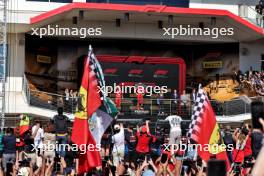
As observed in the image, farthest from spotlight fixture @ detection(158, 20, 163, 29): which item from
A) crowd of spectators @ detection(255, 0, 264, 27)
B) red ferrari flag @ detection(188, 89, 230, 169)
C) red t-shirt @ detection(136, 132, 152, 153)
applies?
red ferrari flag @ detection(188, 89, 230, 169)

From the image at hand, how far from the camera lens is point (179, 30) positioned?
3122 cm

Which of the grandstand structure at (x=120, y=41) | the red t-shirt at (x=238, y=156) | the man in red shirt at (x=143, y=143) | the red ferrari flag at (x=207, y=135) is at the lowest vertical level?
the red t-shirt at (x=238, y=156)

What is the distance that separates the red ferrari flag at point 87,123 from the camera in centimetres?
1295

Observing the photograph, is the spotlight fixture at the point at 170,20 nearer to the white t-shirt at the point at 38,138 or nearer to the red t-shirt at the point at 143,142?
the white t-shirt at the point at 38,138

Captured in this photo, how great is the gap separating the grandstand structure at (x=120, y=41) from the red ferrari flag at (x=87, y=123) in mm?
12582

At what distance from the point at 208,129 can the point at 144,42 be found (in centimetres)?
1775

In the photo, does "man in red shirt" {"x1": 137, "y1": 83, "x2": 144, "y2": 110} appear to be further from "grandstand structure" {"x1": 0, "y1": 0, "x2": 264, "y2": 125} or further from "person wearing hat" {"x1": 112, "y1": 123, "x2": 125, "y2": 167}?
"person wearing hat" {"x1": 112, "y1": 123, "x2": 125, "y2": 167}

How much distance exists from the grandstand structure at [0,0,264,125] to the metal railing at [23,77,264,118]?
0.17ft

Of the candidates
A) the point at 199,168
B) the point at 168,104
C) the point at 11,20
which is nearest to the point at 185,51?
the point at 168,104

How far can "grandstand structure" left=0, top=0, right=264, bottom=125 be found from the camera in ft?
92.8

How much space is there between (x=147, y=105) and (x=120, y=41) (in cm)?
525

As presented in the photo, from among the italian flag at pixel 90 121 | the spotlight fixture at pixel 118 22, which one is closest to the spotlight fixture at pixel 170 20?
the spotlight fixture at pixel 118 22

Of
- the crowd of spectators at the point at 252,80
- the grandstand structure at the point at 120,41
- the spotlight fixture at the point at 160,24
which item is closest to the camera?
the grandstand structure at the point at 120,41

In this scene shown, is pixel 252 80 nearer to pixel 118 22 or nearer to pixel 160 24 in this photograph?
pixel 160 24
